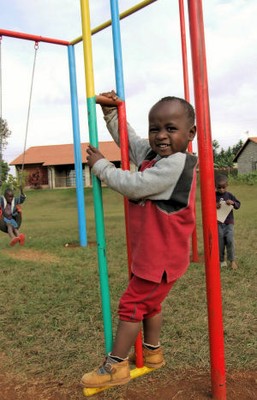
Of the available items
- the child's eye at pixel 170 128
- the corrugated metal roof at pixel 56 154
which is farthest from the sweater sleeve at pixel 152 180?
the corrugated metal roof at pixel 56 154

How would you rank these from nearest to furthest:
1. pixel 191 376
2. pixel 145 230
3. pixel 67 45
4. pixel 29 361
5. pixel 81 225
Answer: pixel 145 230, pixel 191 376, pixel 29 361, pixel 67 45, pixel 81 225

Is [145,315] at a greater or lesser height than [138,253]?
lesser

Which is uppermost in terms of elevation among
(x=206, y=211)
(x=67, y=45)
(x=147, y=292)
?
(x=67, y=45)

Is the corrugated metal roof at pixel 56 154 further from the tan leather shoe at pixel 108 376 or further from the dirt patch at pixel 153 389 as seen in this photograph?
the tan leather shoe at pixel 108 376

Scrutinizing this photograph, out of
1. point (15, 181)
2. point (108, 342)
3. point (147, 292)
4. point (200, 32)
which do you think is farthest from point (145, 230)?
point (15, 181)

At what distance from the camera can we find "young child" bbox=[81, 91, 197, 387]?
202 cm

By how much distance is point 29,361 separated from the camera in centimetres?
314

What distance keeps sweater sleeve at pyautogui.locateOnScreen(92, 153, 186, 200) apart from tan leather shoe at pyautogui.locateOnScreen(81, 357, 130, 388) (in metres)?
0.84

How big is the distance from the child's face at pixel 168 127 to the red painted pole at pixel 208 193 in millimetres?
309

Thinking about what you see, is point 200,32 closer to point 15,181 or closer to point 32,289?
point 32,289

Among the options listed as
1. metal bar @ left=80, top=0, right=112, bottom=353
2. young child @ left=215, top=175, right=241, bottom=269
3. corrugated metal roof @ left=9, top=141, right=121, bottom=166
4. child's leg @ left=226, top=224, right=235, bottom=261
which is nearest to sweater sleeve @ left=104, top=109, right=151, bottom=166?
metal bar @ left=80, top=0, right=112, bottom=353

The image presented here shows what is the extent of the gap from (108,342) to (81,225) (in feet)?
19.6

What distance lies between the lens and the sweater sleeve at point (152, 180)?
1995mm

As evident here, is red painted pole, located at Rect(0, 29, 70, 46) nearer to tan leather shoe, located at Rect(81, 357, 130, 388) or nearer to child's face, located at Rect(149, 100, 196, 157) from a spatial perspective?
child's face, located at Rect(149, 100, 196, 157)
